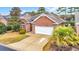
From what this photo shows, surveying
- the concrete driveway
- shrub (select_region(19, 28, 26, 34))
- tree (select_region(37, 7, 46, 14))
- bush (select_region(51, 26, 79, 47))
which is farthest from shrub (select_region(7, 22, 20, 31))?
bush (select_region(51, 26, 79, 47))

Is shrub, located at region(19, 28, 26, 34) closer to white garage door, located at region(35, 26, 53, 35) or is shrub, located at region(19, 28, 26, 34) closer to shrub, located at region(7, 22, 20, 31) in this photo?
shrub, located at region(7, 22, 20, 31)

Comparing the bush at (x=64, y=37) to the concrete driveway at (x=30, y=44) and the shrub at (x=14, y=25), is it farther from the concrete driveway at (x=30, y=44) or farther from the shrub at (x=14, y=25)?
the shrub at (x=14, y=25)

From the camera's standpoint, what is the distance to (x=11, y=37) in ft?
6.59

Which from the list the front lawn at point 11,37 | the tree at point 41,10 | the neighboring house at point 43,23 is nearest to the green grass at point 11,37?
the front lawn at point 11,37

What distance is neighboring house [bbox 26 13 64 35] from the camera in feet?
6.55

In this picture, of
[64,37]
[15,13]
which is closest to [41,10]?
[15,13]

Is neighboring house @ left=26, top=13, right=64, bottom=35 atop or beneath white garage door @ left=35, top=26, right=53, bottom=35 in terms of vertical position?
atop

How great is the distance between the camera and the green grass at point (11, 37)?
78.6 inches

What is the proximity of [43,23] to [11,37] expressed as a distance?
15.3 inches

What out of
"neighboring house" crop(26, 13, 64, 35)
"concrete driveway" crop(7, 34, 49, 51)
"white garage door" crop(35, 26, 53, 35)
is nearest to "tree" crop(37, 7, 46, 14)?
"neighboring house" crop(26, 13, 64, 35)

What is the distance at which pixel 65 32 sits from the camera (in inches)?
77.9

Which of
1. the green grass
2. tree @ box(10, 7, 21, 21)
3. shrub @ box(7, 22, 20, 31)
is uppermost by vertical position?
tree @ box(10, 7, 21, 21)
